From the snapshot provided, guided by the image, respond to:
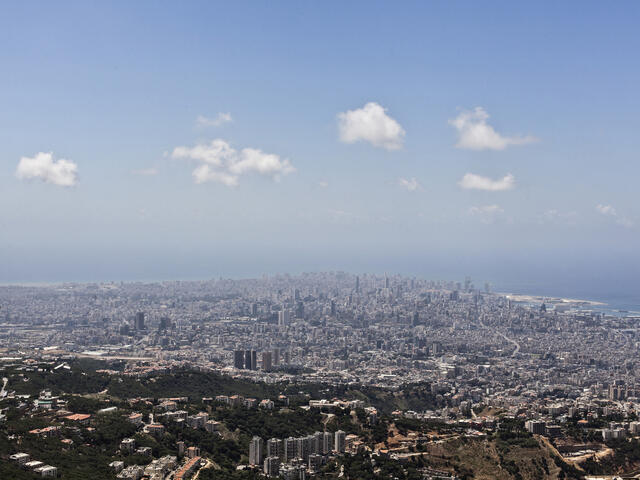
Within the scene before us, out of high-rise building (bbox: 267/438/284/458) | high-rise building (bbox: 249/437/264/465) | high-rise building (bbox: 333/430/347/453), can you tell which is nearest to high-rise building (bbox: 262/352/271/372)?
high-rise building (bbox: 333/430/347/453)

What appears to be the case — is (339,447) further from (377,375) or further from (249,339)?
(249,339)

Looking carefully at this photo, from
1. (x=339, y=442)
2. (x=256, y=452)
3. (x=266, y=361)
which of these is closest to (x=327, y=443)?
(x=339, y=442)

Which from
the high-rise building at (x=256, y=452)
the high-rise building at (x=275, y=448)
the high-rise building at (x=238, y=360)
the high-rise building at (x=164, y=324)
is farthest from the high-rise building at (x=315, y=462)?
the high-rise building at (x=164, y=324)

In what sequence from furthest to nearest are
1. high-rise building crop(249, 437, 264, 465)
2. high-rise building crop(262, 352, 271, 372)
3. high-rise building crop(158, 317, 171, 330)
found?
1. high-rise building crop(158, 317, 171, 330)
2. high-rise building crop(262, 352, 271, 372)
3. high-rise building crop(249, 437, 264, 465)

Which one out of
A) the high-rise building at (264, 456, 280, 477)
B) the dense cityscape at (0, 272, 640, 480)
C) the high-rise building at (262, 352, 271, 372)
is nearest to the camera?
the high-rise building at (264, 456, 280, 477)

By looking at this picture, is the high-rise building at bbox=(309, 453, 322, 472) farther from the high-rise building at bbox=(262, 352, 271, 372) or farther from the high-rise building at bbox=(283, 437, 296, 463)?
the high-rise building at bbox=(262, 352, 271, 372)

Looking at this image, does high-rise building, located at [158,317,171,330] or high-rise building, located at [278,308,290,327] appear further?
high-rise building, located at [278,308,290,327]

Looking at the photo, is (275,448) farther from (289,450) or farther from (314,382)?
(314,382)
